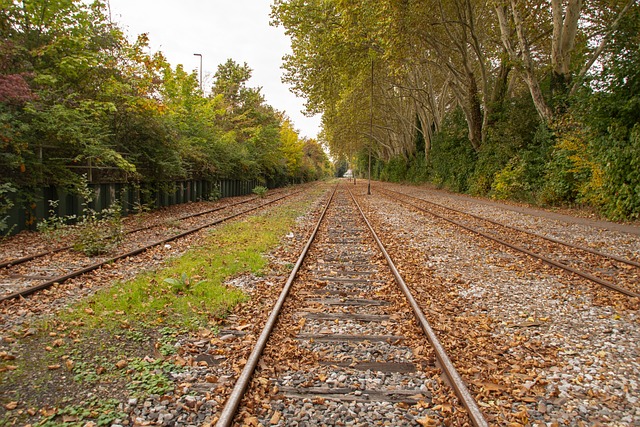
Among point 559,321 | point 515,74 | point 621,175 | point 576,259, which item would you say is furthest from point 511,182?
point 559,321

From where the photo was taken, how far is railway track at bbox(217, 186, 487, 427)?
9.59 ft

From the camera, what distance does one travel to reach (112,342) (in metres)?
4.11

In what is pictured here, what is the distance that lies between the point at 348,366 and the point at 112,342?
241cm

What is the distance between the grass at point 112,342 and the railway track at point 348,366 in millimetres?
797

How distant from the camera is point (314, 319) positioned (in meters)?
4.82

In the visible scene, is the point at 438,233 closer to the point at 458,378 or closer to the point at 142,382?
the point at 458,378

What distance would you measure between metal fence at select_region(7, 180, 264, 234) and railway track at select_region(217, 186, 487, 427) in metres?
7.17

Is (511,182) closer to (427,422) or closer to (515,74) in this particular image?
(515,74)

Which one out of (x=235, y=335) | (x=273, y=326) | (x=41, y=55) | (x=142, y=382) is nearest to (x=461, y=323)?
(x=273, y=326)

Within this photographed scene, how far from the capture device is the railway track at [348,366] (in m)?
2.92

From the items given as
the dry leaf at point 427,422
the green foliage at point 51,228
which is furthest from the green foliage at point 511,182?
the dry leaf at point 427,422

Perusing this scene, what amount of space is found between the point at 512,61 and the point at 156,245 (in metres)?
15.4

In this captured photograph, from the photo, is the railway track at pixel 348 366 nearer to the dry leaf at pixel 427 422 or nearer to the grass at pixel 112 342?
the dry leaf at pixel 427 422

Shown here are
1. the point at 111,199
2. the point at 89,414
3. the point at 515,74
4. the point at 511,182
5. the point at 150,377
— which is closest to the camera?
the point at 89,414
